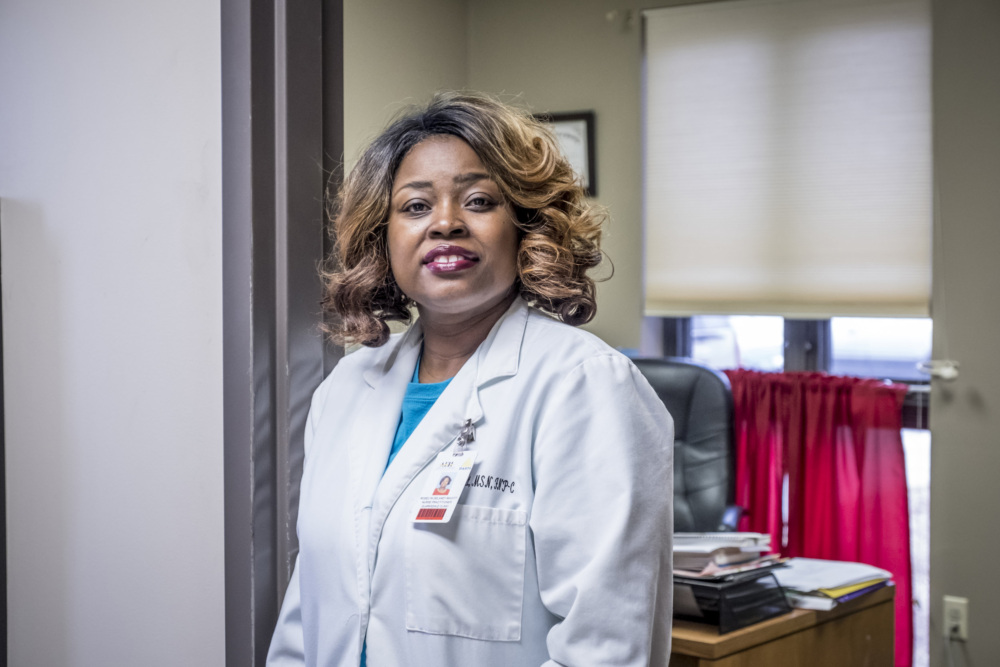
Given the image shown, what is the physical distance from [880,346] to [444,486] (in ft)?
8.15

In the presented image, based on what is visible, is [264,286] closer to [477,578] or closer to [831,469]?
[477,578]

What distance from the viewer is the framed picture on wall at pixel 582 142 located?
3.42 m

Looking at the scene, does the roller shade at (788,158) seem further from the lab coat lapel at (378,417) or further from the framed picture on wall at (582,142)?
the lab coat lapel at (378,417)

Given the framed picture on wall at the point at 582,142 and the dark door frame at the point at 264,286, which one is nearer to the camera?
the dark door frame at the point at 264,286

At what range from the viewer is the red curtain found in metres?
2.90

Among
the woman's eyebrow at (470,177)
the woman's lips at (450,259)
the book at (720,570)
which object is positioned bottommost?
the book at (720,570)

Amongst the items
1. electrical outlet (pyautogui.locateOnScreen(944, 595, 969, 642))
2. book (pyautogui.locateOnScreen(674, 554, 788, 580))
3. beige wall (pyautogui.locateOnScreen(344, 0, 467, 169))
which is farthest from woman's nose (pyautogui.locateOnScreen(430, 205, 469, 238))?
electrical outlet (pyautogui.locateOnScreen(944, 595, 969, 642))

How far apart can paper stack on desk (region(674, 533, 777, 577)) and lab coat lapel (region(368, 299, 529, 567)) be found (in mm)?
754

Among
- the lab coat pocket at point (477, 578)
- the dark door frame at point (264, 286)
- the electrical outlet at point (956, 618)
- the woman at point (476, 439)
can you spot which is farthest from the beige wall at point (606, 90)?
the lab coat pocket at point (477, 578)

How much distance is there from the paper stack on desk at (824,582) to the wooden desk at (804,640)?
2 cm

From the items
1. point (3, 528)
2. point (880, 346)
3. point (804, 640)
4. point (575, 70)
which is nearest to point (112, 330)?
point (3, 528)

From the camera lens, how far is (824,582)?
1.84 metres

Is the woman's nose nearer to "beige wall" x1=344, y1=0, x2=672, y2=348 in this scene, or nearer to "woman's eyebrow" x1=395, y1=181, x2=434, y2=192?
"woman's eyebrow" x1=395, y1=181, x2=434, y2=192

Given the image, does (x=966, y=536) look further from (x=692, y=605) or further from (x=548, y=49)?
(x=548, y=49)
